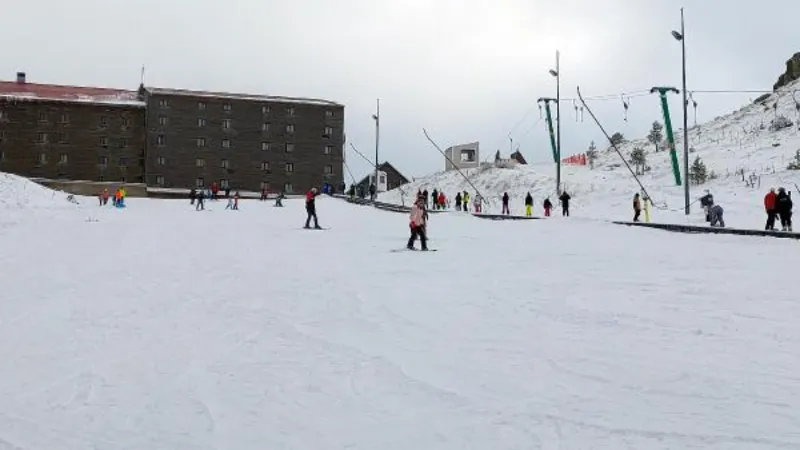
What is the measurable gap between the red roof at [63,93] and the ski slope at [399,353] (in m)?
49.4

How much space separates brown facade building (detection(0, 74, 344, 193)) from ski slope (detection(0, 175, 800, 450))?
4730 centimetres

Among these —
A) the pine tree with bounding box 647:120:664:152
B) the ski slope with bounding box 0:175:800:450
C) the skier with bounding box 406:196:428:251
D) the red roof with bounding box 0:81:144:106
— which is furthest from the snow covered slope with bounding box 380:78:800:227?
the red roof with bounding box 0:81:144:106

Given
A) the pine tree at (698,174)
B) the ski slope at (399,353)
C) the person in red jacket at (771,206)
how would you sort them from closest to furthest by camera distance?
1. the ski slope at (399,353)
2. the person in red jacket at (771,206)
3. the pine tree at (698,174)

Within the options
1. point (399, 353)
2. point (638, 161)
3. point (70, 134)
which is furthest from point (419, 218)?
point (70, 134)

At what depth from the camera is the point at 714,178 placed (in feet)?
135

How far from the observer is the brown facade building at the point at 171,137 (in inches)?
2333

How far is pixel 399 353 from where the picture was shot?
7246 millimetres

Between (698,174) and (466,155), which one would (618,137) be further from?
(698,174)

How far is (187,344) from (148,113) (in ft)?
190

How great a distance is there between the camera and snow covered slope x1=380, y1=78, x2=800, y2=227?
35.5 m

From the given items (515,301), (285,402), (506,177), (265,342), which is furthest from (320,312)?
(506,177)

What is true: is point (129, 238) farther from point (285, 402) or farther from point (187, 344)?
point (285, 402)

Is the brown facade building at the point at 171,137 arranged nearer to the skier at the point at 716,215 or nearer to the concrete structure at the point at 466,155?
the concrete structure at the point at 466,155

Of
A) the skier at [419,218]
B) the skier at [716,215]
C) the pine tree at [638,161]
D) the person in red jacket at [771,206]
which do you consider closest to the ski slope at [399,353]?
the skier at [419,218]
